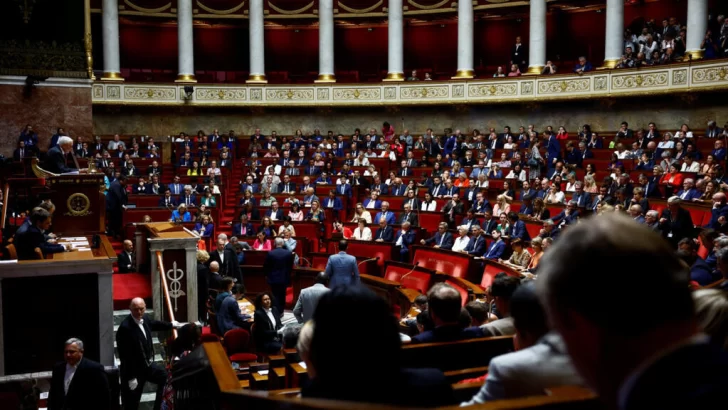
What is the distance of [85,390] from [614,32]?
1957 cm

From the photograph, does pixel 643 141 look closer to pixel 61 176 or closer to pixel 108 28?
pixel 61 176

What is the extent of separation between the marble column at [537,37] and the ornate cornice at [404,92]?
38.0 inches

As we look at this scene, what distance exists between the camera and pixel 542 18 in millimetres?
22297

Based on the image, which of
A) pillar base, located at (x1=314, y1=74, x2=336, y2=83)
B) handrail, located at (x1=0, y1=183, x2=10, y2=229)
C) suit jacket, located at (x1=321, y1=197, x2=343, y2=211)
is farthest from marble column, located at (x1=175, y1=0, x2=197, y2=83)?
handrail, located at (x1=0, y1=183, x2=10, y2=229)

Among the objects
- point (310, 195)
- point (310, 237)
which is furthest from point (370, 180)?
point (310, 237)

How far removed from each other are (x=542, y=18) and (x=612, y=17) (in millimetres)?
2275

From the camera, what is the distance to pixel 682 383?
2.94 feet

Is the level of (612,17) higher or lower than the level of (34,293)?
higher

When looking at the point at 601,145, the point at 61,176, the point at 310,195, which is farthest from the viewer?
the point at 601,145

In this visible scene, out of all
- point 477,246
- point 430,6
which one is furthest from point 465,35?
point 477,246

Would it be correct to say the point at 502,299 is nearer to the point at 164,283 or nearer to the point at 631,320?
the point at 631,320

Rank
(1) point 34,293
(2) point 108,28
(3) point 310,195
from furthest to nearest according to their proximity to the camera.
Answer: (2) point 108,28 → (3) point 310,195 → (1) point 34,293

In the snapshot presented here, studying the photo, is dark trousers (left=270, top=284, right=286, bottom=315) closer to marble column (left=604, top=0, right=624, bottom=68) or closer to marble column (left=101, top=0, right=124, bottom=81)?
marble column (left=604, top=0, right=624, bottom=68)

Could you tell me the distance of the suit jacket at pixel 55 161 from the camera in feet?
28.3
